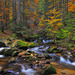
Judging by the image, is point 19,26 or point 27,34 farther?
point 19,26

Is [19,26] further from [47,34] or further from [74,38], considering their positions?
[74,38]

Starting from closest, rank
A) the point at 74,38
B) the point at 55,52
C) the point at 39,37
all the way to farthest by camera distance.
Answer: the point at 55,52
the point at 74,38
the point at 39,37

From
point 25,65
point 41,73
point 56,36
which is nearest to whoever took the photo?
point 41,73

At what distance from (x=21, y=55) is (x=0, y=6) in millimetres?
11660

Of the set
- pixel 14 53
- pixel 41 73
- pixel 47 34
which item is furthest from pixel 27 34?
pixel 41 73

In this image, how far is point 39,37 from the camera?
15.8 meters

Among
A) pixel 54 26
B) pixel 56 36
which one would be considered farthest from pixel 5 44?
pixel 54 26

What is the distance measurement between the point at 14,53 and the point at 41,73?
3.35 meters

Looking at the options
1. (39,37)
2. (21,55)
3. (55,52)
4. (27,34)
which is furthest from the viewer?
(39,37)

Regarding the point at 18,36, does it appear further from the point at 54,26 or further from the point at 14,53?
the point at 14,53

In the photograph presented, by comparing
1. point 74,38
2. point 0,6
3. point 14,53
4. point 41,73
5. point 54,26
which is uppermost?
point 0,6

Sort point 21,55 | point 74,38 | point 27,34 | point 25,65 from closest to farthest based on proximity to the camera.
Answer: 1. point 25,65
2. point 21,55
3. point 74,38
4. point 27,34

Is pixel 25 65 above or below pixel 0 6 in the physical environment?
below

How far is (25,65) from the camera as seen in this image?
224 inches
